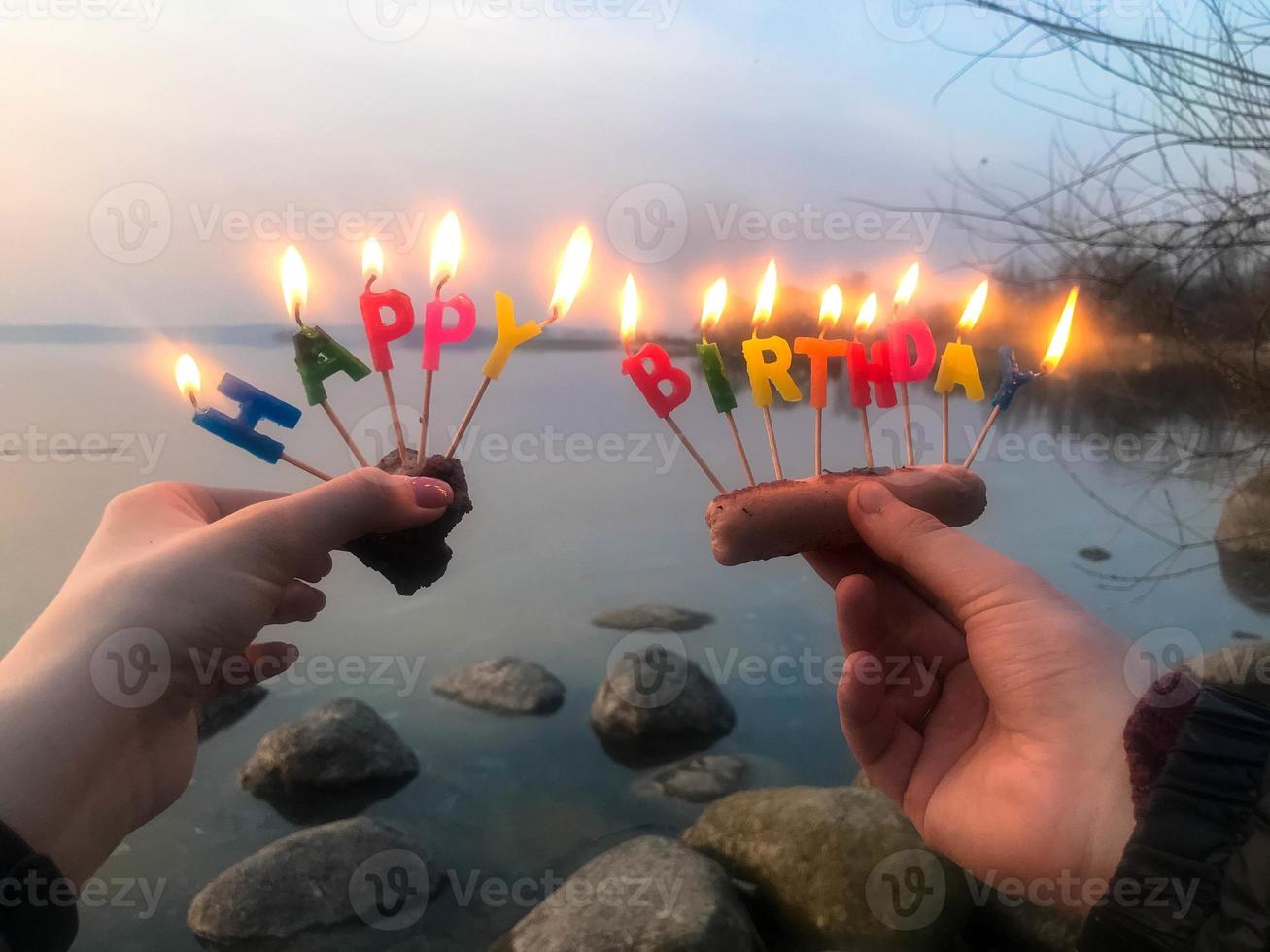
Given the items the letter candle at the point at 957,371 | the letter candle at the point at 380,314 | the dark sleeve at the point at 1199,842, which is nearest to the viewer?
the dark sleeve at the point at 1199,842

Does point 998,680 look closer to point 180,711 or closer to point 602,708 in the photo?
point 180,711

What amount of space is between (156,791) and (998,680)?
65.0 inches

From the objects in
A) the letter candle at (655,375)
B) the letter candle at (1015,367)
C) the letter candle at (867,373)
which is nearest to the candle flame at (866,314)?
the letter candle at (867,373)

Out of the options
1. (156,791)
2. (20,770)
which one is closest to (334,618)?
(156,791)

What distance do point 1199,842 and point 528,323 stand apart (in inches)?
52.4

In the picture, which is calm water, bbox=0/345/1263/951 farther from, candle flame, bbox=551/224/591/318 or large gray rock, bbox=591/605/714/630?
candle flame, bbox=551/224/591/318

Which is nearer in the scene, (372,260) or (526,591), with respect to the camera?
(372,260)

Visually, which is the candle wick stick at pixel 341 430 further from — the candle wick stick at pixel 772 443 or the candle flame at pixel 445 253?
the candle wick stick at pixel 772 443

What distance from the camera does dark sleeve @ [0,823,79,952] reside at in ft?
3.26

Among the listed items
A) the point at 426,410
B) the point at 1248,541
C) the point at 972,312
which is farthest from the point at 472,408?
the point at 1248,541

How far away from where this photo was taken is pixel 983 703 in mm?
1542

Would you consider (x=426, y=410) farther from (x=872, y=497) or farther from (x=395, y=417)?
(x=872, y=497)

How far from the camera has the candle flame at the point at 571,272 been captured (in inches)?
57.4

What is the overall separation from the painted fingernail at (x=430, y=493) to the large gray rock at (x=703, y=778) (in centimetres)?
205
